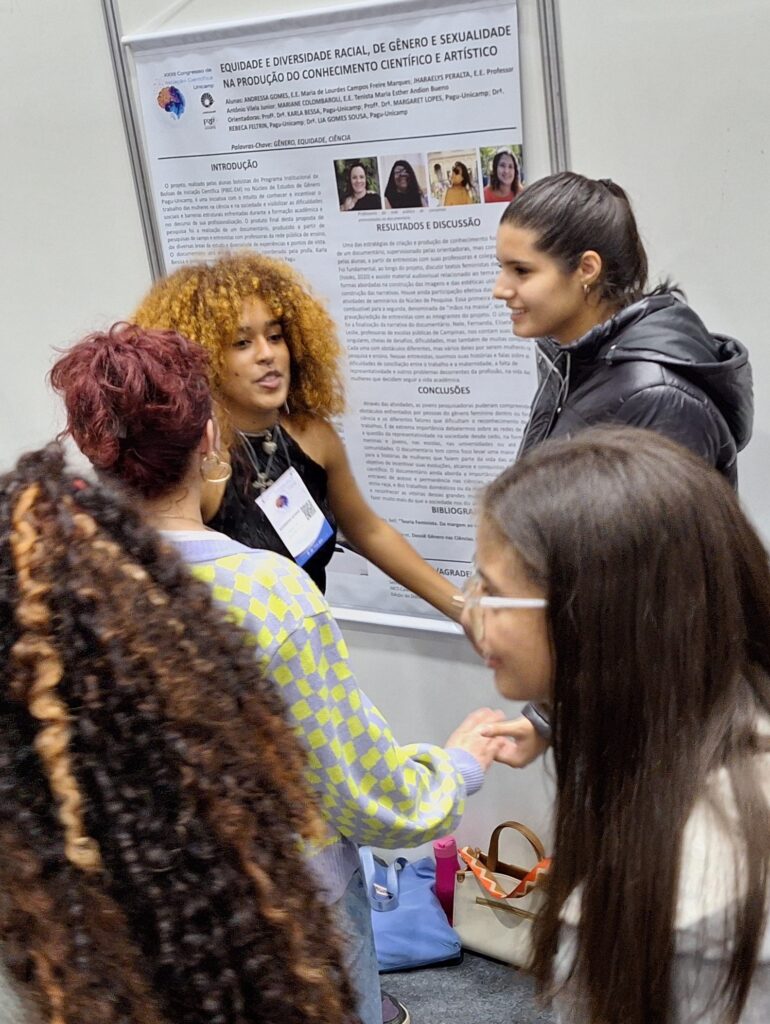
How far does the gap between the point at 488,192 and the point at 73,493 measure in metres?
1.71

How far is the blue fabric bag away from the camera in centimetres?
271

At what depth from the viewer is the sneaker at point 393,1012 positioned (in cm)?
246

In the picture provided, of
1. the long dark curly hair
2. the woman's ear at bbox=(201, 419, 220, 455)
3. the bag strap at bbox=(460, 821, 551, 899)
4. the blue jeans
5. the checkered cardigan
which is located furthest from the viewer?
the bag strap at bbox=(460, 821, 551, 899)

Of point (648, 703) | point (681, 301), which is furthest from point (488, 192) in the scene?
point (648, 703)

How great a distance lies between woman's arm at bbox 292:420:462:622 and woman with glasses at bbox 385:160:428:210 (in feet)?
1.82

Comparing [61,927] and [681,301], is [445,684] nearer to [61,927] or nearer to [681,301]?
[681,301]

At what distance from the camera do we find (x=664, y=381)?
71.4 inches

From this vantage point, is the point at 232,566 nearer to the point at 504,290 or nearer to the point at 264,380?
the point at 264,380

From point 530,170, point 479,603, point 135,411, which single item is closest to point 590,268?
point 530,170

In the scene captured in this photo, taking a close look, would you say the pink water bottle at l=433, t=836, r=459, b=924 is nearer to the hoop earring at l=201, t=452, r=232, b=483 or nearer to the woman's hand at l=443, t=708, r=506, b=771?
the woman's hand at l=443, t=708, r=506, b=771

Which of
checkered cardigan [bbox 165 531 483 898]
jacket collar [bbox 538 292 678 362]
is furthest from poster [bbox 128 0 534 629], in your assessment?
checkered cardigan [bbox 165 531 483 898]

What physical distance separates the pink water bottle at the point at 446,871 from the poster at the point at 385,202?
0.61 meters

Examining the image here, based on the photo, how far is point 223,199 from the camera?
2.65 m

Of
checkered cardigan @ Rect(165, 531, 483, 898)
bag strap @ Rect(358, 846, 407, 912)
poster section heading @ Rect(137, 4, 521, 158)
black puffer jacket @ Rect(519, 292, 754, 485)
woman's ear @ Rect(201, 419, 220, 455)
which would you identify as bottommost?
bag strap @ Rect(358, 846, 407, 912)
